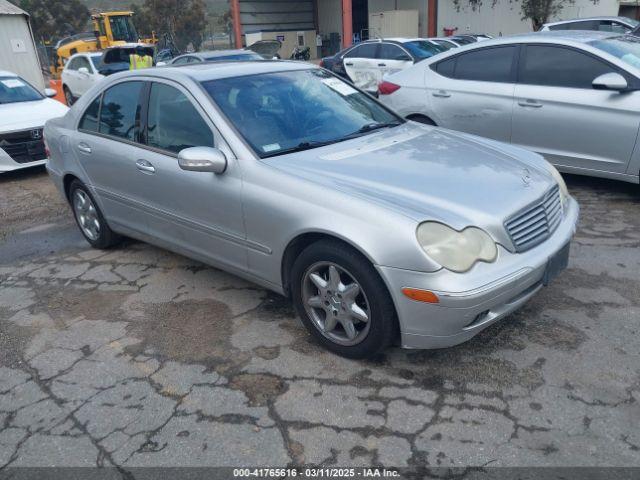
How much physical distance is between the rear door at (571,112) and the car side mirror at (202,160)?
11.7 feet

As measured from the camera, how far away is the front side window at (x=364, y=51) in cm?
1275

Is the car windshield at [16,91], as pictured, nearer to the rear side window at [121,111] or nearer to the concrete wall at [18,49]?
the rear side window at [121,111]

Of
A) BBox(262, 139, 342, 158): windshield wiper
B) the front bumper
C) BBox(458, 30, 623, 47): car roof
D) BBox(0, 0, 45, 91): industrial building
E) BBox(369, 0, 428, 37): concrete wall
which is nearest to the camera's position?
the front bumper

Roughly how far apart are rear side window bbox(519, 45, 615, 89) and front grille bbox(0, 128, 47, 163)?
6.48 metres

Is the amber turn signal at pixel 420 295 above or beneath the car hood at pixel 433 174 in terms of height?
beneath

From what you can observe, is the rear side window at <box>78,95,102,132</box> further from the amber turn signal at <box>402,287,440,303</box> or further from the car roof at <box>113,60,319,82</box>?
the amber turn signal at <box>402,287,440,303</box>

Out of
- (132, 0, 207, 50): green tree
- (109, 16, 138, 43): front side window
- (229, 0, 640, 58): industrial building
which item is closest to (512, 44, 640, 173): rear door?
(229, 0, 640, 58): industrial building

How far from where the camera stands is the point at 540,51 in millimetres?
5508

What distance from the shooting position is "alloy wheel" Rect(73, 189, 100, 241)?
4.80 m

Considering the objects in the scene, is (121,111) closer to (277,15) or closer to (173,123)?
(173,123)

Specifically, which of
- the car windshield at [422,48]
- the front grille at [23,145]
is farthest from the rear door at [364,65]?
the front grille at [23,145]

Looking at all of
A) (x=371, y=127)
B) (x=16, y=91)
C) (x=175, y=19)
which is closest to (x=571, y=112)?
(x=371, y=127)

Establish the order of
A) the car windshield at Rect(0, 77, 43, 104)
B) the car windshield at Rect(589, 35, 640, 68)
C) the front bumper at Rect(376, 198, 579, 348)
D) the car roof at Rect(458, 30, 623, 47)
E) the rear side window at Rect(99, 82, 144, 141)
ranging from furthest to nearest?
the car windshield at Rect(0, 77, 43, 104)
the car roof at Rect(458, 30, 623, 47)
the car windshield at Rect(589, 35, 640, 68)
the rear side window at Rect(99, 82, 144, 141)
the front bumper at Rect(376, 198, 579, 348)

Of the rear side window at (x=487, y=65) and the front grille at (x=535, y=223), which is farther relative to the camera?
the rear side window at (x=487, y=65)
